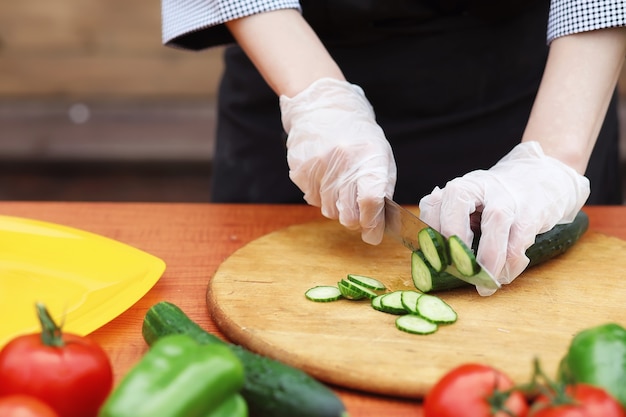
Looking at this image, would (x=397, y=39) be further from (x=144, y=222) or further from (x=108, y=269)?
(x=108, y=269)

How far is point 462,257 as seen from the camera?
1.63m

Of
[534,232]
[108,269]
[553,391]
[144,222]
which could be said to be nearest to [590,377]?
[553,391]

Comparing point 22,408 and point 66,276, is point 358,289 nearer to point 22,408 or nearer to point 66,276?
point 66,276

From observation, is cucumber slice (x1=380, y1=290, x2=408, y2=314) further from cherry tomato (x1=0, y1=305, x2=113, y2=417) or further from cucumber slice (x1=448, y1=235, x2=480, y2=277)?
cherry tomato (x1=0, y1=305, x2=113, y2=417)

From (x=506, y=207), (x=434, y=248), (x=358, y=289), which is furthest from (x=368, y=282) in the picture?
(x=506, y=207)

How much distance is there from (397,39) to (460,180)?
0.86 meters

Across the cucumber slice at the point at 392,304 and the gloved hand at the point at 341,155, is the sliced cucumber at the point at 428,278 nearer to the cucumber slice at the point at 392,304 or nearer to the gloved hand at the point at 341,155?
the cucumber slice at the point at 392,304

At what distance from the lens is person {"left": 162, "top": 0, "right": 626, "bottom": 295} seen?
1.92 m

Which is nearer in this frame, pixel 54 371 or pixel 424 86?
pixel 54 371

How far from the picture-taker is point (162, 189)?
615cm

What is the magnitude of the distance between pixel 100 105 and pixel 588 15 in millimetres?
4662

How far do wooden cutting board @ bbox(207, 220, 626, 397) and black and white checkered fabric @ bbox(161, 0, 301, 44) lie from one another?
0.61 meters

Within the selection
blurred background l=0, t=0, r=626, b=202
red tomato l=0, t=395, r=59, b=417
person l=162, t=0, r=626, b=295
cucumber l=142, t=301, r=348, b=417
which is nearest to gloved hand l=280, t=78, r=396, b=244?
person l=162, t=0, r=626, b=295

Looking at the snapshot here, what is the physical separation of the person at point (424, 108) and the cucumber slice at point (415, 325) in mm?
272
